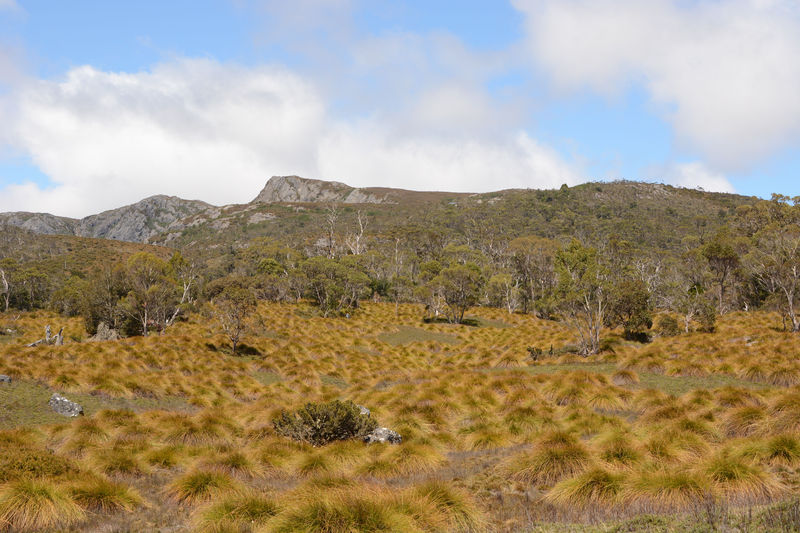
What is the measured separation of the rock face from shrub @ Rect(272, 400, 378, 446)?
7424 mm

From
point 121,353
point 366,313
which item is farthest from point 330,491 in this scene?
point 366,313

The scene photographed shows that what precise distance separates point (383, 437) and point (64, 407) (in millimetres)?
10698

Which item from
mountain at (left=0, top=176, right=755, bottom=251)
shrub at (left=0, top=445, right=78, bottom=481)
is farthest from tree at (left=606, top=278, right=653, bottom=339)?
mountain at (left=0, top=176, right=755, bottom=251)

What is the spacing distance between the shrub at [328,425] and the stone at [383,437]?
20cm

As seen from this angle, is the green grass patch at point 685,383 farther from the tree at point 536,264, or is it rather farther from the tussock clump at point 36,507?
the tree at point 536,264

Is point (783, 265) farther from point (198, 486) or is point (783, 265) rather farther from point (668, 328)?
point (198, 486)

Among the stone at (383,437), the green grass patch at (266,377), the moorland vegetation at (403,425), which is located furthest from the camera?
the green grass patch at (266,377)

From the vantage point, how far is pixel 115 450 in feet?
31.2

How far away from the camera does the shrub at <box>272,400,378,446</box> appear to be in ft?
36.9

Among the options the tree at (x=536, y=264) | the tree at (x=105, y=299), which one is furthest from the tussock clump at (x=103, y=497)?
the tree at (x=536, y=264)

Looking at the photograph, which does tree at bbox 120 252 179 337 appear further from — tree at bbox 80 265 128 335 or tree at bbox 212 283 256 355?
tree at bbox 212 283 256 355

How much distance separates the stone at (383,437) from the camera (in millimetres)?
10961

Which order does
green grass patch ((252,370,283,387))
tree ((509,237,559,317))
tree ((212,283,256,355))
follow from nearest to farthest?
green grass patch ((252,370,283,387))
tree ((212,283,256,355))
tree ((509,237,559,317))

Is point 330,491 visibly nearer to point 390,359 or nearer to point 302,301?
point 390,359
